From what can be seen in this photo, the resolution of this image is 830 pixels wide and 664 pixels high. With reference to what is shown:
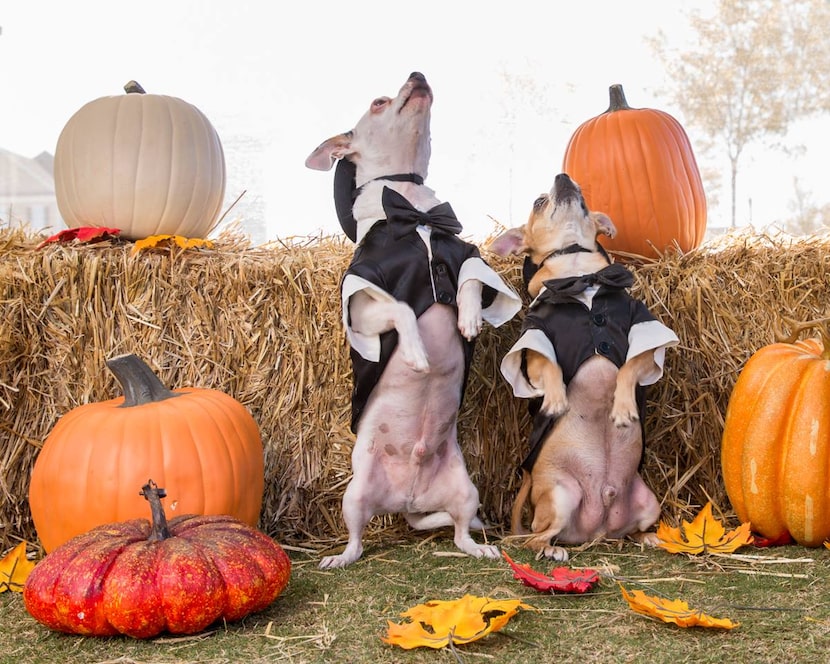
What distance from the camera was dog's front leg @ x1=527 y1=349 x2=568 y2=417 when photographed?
265cm

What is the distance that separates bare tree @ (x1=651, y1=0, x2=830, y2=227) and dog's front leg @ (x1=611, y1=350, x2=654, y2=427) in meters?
5.18

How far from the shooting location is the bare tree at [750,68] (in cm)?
732

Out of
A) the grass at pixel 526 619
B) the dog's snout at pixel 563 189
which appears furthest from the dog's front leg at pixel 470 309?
the grass at pixel 526 619

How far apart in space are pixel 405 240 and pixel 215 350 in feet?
2.60

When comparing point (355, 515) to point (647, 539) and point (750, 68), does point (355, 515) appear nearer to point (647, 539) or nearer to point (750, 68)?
point (647, 539)

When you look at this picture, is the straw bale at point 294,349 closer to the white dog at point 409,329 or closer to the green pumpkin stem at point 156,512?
the white dog at point 409,329

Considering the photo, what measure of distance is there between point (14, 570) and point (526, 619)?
Result: 4.69ft

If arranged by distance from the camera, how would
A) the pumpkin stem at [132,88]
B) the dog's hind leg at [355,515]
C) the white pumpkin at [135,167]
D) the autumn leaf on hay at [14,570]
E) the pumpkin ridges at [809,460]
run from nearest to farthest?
the autumn leaf on hay at [14,570]
the pumpkin ridges at [809,460]
the dog's hind leg at [355,515]
the white pumpkin at [135,167]
the pumpkin stem at [132,88]

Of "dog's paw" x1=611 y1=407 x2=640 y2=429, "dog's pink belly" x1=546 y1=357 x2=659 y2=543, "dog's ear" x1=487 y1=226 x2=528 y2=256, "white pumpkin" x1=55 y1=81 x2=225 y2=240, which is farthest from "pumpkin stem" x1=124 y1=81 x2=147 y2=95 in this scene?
"dog's paw" x1=611 y1=407 x2=640 y2=429

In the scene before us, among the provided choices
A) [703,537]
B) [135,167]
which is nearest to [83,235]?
[135,167]

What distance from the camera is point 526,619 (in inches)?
78.2

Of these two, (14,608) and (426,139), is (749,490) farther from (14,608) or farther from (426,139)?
(14,608)

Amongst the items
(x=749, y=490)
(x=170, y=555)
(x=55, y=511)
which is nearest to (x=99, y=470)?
(x=55, y=511)

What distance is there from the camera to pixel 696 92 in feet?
24.1
